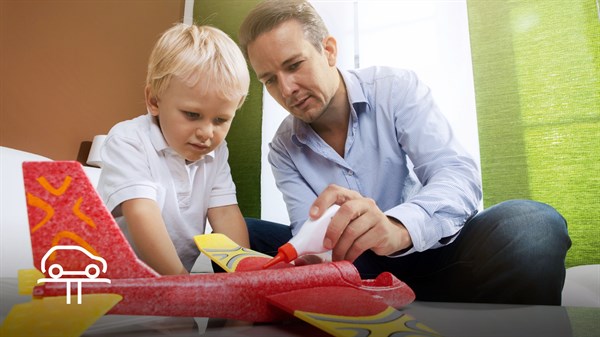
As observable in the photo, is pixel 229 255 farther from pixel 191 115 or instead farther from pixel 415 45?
pixel 415 45

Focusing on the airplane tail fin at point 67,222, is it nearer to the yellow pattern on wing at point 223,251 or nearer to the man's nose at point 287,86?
the yellow pattern on wing at point 223,251

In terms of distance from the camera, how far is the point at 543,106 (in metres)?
0.49

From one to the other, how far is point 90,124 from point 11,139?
8 cm

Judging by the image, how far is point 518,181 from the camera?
1.59ft

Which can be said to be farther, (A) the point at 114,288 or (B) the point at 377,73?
(B) the point at 377,73

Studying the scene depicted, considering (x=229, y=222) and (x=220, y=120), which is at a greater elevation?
(x=220, y=120)

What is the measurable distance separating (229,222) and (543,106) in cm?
39

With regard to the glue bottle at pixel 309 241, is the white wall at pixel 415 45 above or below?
above

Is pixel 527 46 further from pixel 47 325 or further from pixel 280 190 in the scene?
pixel 47 325

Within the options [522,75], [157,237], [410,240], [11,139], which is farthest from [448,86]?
[11,139]

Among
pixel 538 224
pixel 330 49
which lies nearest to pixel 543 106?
pixel 538 224

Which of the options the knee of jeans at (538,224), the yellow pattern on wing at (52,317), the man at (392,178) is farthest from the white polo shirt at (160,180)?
→ the knee of jeans at (538,224)

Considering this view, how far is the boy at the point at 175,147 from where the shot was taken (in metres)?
0.43

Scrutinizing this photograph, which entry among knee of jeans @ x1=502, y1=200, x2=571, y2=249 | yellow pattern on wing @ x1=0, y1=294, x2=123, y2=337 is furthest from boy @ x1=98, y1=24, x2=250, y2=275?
knee of jeans @ x1=502, y1=200, x2=571, y2=249
